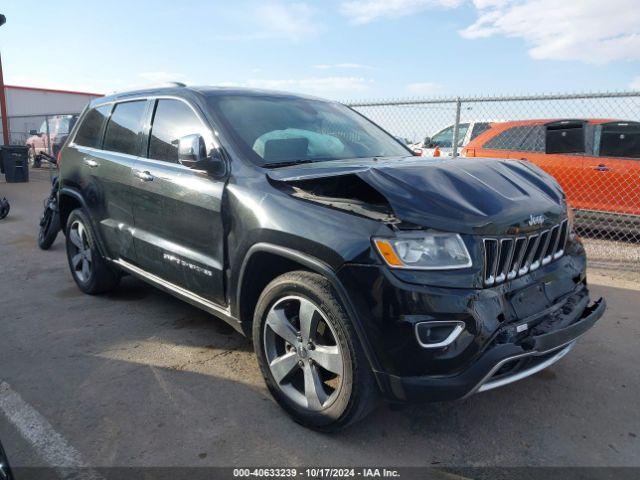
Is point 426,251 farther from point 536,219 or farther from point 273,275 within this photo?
point 273,275

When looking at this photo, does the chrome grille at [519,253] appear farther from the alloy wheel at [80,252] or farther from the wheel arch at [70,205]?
the alloy wheel at [80,252]

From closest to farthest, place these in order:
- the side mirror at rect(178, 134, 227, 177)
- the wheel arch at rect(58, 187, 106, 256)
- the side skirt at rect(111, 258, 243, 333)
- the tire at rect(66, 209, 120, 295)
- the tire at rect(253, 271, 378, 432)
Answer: the tire at rect(253, 271, 378, 432) → the side mirror at rect(178, 134, 227, 177) → the side skirt at rect(111, 258, 243, 333) → the wheel arch at rect(58, 187, 106, 256) → the tire at rect(66, 209, 120, 295)

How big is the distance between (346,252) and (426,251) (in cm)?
36

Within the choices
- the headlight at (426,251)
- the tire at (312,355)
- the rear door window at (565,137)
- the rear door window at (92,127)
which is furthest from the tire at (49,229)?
the rear door window at (565,137)

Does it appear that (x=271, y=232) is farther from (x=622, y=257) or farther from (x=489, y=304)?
(x=622, y=257)

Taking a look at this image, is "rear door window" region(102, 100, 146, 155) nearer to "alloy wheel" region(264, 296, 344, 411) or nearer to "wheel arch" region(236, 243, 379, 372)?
"wheel arch" region(236, 243, 379, 372)

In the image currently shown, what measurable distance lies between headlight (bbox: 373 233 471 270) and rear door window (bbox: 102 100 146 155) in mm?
2538

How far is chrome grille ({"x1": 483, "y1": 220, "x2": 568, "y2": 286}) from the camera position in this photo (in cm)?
230

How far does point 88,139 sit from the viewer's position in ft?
15.6

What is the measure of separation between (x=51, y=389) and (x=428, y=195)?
2.56 m

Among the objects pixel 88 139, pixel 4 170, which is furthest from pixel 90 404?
pixel 4 170

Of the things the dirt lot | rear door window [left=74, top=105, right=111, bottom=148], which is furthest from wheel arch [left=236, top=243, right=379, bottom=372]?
rear door window [left=74, top=105, right=111, bottom=148]

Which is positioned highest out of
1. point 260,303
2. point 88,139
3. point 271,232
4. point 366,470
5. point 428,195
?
point 88,139

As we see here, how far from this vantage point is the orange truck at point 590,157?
22.3 feet
